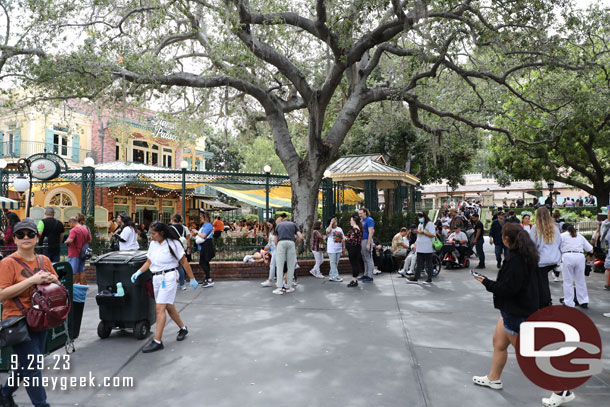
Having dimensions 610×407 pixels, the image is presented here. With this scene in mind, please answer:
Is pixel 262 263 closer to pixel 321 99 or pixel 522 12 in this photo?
pixel 321 99

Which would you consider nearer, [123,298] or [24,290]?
[24,290]

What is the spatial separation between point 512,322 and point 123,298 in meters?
4.76

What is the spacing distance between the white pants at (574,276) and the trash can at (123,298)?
22.7ft

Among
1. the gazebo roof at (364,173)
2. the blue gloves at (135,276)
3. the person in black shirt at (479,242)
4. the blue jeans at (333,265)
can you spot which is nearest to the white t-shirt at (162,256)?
the blue gloves at (135,276)

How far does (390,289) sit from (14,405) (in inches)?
284

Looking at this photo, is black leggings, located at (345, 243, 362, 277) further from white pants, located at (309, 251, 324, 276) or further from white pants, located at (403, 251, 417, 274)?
white pants, located at (403, 251, 417, 274)

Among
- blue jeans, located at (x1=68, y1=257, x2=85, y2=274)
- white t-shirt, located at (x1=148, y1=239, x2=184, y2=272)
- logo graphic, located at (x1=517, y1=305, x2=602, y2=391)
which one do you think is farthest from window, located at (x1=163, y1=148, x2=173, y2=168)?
logo graphic, located at (x1=517, y1=305, x2=602, y2=391)

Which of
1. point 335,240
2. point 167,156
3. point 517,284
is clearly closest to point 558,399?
point 517,284

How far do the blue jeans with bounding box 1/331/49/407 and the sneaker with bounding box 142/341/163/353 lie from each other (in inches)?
69.3

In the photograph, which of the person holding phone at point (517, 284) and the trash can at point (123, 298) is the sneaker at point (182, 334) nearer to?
the trash can at point (123, 298)

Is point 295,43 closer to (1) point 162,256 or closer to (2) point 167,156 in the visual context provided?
(1) point 162,256

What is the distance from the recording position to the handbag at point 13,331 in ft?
10.7

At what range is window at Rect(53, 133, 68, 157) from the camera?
2216cm

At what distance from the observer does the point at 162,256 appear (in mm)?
5590
